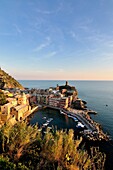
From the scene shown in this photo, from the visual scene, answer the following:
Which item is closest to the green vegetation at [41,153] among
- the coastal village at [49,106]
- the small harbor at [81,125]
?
the coastal village at [49,106]

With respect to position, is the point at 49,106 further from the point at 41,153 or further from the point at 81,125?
the point at 41,153

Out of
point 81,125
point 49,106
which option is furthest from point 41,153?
point 49,106

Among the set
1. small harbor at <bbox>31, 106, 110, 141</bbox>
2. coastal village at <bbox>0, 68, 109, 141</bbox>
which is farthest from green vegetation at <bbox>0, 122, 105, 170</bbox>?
small harbor at <bbox>31, 106, 110, 141</bbox>

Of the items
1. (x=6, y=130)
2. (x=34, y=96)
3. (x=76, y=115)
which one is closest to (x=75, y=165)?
(x=6, y=130)

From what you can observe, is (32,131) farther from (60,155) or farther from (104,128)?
(104,128)

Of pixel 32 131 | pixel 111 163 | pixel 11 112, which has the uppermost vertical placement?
pixel 32 131

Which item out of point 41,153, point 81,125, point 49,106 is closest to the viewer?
point 41,153

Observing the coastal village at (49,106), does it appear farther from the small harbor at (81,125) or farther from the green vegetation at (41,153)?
the green vegetation at (41,153)

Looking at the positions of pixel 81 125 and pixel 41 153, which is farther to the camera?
pixel 81 125
